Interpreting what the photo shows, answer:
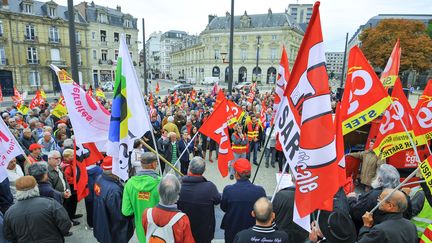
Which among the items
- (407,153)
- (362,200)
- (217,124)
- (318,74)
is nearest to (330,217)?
(362,200)

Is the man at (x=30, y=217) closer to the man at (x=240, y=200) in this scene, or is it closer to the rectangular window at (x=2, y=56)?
the man at (x=240, y=200)

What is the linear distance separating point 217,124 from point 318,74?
3.29 meters

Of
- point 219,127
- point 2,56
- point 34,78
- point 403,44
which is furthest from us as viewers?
point 34,78

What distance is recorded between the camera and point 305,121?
2732mm

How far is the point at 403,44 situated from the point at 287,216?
134ft

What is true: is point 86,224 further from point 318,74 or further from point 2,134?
point 318,74

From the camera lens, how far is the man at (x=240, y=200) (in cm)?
345

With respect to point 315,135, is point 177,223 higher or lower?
lower

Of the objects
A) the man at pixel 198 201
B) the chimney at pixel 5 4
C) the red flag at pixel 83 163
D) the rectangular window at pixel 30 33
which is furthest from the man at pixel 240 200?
the rectangular window at pixel 30 33

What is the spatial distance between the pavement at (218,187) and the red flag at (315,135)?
2634 mm

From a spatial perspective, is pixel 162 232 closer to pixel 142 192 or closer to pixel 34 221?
pixel 142 192

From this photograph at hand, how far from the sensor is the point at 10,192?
4.08 metres

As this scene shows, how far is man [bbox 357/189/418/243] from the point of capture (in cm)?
262

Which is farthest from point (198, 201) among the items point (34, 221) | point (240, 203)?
point (34, 221)
